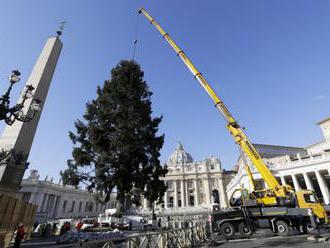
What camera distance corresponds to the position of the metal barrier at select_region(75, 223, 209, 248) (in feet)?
21.7

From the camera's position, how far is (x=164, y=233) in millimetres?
10047

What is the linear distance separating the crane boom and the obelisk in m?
11.7

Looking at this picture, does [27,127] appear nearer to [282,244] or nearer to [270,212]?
[282,244]

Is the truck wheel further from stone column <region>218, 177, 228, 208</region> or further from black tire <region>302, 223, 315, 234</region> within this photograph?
stone column <region>218, 177, 228, 208</region>

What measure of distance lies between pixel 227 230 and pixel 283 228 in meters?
3.50

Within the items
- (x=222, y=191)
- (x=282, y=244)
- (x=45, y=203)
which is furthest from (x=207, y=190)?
(x=282, y=244)

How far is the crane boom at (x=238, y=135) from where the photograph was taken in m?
15.6

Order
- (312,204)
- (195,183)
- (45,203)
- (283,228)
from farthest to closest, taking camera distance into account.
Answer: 1. (195,183)
2. (45,203)
3. (312,204)
4. (283,228)

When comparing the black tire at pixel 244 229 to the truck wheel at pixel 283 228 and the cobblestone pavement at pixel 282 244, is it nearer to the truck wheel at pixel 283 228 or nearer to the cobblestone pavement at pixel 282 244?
the truck wheel at pixel 283 228

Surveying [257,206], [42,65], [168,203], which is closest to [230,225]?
[257,206]

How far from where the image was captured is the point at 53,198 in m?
57.9

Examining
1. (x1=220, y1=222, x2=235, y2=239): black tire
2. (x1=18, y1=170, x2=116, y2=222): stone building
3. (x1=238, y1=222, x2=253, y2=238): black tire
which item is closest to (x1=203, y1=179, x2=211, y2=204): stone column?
(x1=18, y1=170, x2=116, y2=222): stone building

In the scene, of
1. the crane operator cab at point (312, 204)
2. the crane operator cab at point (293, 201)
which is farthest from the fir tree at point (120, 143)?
the crane operator cab at point (312, 204)

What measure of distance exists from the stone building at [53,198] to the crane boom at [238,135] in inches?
1208
